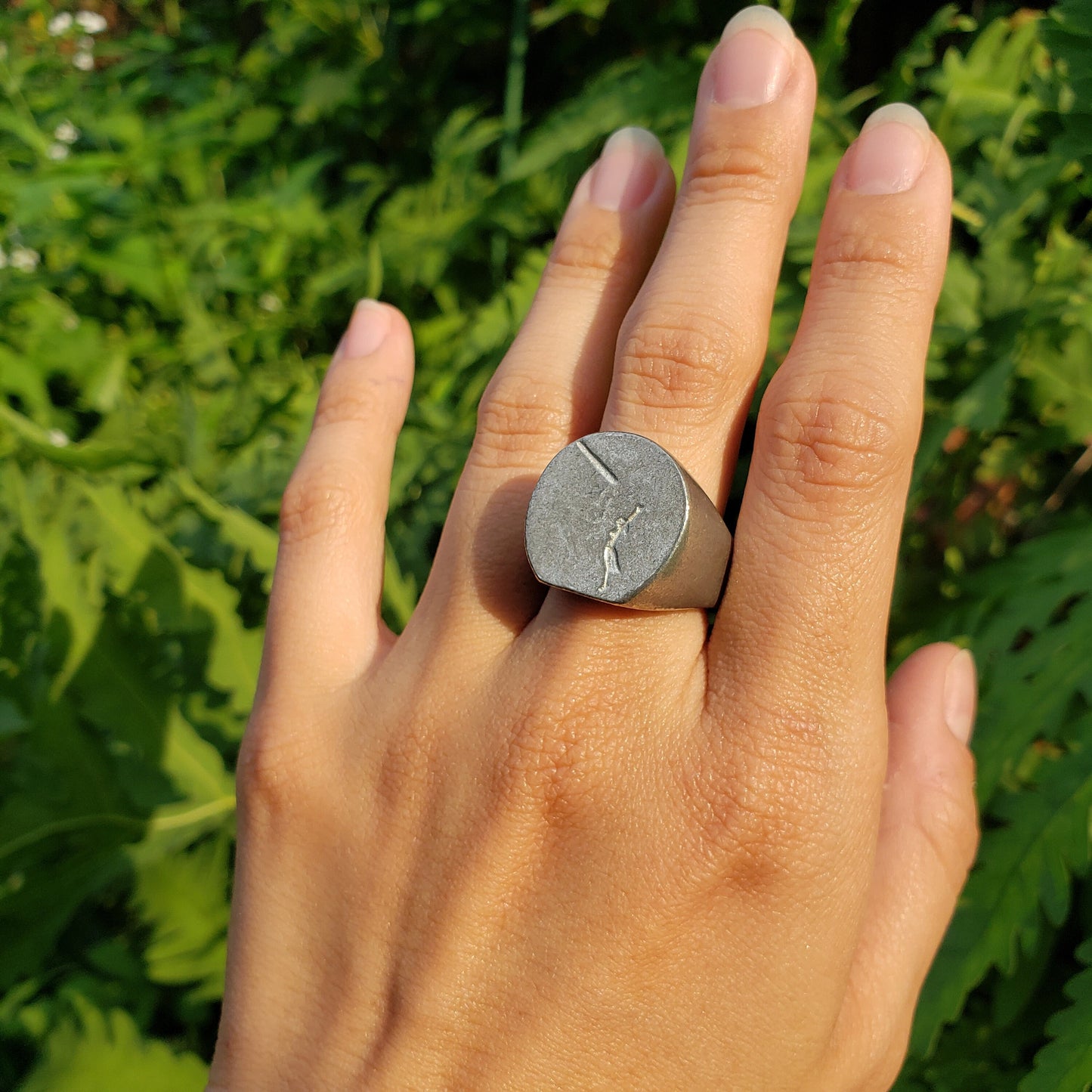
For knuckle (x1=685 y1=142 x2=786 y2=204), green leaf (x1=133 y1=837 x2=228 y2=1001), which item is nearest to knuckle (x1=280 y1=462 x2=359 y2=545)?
knuckle (x1=685 y1=142 x2=786 y2=204)

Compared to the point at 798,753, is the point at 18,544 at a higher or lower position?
lower

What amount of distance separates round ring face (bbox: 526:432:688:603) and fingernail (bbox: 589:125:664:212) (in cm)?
61

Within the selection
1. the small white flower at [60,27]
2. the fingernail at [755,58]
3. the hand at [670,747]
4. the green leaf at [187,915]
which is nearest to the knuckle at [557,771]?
the hand at [670,747]

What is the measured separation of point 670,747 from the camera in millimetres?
1311

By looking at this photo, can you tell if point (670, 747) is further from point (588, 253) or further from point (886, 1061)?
point (588, 253)

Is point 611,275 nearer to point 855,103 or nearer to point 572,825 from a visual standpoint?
point 572,825

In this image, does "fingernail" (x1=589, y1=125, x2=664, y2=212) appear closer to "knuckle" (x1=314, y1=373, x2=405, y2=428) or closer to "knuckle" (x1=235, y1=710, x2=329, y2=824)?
"knuckle" (x1=314, y1=373, x2=405, y2=428)

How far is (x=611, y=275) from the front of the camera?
1.65 m

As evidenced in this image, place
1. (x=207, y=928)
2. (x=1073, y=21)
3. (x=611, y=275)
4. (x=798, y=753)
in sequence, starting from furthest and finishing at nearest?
(x=207, y=928), (x=611, y=275), (x=1073, y=21), (x=798, y=753)

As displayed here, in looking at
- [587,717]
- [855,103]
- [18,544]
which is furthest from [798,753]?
[18,544]

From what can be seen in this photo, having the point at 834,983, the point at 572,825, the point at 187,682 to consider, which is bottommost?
the point at 187,682

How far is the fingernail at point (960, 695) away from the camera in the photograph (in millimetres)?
1535

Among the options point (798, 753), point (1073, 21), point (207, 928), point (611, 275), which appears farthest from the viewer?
point (207, 928)

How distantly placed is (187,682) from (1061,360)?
2.31m
